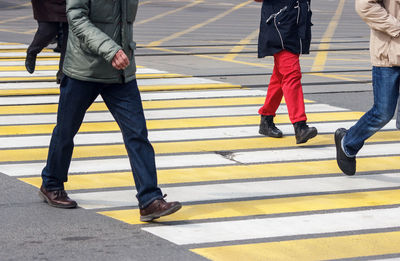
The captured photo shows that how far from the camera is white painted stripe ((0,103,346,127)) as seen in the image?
10.3 m

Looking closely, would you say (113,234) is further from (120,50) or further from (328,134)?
(328,134)

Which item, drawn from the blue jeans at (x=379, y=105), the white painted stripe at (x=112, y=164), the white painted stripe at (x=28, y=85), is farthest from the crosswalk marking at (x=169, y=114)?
the blue jeans at (x=379, y=105)

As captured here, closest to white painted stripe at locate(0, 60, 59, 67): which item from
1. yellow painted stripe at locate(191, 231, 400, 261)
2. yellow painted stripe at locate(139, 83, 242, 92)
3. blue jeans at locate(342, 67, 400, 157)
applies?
yellow painted stripe at locate(139, 83, 242, 92)

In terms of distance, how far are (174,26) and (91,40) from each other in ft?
60.2

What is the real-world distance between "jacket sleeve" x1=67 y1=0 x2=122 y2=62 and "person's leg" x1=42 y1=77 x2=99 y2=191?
34 cm

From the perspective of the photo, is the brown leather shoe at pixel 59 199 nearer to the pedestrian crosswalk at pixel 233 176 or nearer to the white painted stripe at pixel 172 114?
the pedestrian crosswalk at pixel 233 176

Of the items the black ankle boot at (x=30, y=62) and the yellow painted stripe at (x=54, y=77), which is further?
the yellow painted stripe at (x=54, y=77)

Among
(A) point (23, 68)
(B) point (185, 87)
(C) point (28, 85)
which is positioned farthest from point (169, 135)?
(A) point (23, 68)

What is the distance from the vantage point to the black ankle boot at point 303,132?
8.78m

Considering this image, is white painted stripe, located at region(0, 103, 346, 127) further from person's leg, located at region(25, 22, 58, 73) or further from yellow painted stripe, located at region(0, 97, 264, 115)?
person's leg, located at region(25, 22, 58, 73)

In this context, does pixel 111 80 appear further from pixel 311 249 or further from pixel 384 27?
pixel 384 27

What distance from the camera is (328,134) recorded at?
9617 millimetres

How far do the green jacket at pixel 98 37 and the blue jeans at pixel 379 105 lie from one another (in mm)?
2000

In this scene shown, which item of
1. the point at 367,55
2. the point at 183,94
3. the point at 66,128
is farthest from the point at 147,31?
the point at 66,128
